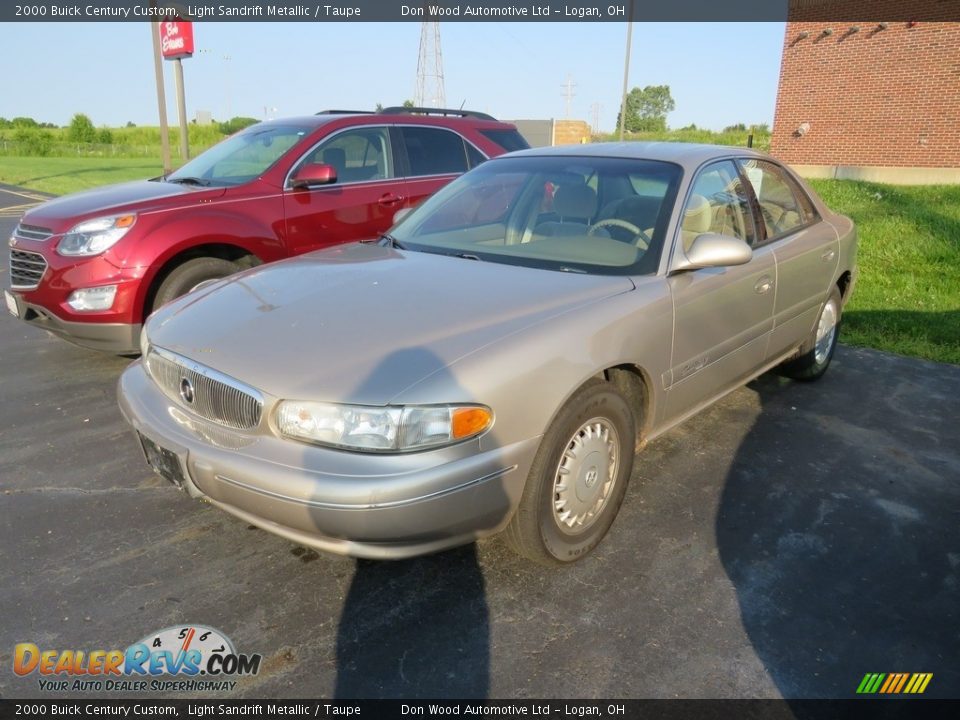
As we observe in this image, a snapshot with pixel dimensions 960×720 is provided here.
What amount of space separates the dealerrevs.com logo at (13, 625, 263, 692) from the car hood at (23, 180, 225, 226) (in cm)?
318

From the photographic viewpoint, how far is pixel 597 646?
95.8 inches

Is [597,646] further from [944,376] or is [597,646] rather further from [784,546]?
[944,376]

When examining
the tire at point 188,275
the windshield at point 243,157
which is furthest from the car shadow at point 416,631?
the windshield at point 243,157

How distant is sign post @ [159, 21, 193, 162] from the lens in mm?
15320

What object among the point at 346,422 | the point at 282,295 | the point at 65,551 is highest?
the point at 282,295

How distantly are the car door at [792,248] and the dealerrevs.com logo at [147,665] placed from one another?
10.8 ft

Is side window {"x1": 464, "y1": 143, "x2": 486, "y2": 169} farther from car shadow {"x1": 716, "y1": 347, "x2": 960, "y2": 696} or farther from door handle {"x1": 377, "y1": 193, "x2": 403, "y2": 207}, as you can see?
car shadow {"x1": 716, "y1": 347, "x2": 960, "y2": 696}

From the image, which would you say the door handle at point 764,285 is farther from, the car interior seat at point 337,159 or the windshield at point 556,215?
the car interior seat at point 337,159

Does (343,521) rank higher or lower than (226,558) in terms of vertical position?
higher

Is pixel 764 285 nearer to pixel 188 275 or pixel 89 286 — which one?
pixel 188 275

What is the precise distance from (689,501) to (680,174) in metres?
1.60

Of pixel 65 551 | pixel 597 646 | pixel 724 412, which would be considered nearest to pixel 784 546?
pixel 597 646

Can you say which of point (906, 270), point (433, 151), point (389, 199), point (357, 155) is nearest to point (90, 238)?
point (357, 155)

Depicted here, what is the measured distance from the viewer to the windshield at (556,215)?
10.8 feet
